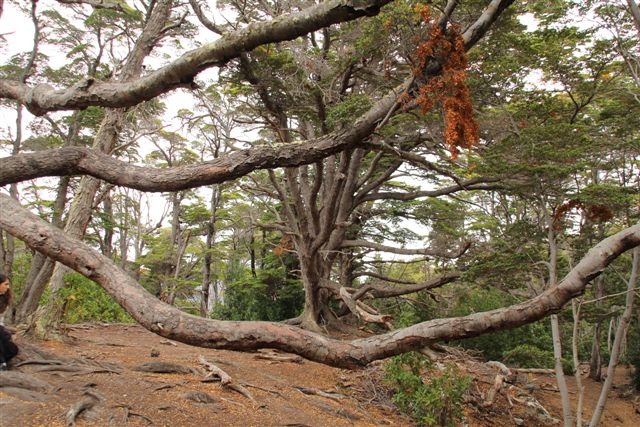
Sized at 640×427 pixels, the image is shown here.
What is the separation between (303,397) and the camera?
7074 millimetres

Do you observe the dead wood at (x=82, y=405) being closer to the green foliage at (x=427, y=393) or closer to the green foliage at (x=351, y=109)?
the green foliage at (x=427, y=393)

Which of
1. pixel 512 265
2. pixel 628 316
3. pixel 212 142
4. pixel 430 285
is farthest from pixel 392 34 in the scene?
pixel 212 142

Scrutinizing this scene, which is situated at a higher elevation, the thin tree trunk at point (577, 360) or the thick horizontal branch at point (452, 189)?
the thick horizontal branch at point (452, 189)

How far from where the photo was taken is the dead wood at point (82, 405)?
12.5ft

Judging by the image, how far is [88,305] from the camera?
1144 centimetres

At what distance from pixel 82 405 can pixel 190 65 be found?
3587 millimetres

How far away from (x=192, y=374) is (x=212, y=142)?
13.7 metres

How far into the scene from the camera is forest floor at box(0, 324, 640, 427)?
4215mm

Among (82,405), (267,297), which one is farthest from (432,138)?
(267,297)

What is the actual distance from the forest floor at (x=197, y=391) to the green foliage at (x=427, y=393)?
0.36 metres

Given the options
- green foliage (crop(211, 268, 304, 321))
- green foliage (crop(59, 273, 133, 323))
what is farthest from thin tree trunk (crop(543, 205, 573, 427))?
green foliage (crop(59, 273, 133, 323))

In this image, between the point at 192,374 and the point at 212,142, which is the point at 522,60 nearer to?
the point at 192,374

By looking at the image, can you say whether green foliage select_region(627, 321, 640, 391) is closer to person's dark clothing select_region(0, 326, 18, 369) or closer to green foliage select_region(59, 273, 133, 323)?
green foliage select_region(59, 273, 133, 323)

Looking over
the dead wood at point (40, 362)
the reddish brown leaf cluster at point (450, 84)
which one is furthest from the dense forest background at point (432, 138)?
the dead wood at point (40, 362)
